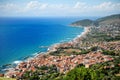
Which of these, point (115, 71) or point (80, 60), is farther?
point (80, 60)

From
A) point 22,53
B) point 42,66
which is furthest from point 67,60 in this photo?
point 22,53

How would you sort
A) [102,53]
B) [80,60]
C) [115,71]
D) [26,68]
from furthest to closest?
[102,53], [80,60], [26,68], [115,71]

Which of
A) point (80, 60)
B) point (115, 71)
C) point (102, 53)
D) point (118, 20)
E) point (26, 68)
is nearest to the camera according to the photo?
point (115, 71)

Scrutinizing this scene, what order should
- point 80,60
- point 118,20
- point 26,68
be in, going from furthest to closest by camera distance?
1. point 118,20
2. point 80,60
3. point 26,68

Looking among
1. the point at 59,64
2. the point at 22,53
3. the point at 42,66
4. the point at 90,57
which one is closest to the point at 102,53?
the point at 90,57

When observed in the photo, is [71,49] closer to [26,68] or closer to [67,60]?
[67,60]

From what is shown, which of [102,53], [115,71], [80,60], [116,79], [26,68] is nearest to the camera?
[116,79]

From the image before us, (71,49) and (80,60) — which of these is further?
(71,49)

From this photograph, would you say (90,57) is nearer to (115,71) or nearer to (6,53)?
(115,71)

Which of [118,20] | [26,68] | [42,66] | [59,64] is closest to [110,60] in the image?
[59,64]
